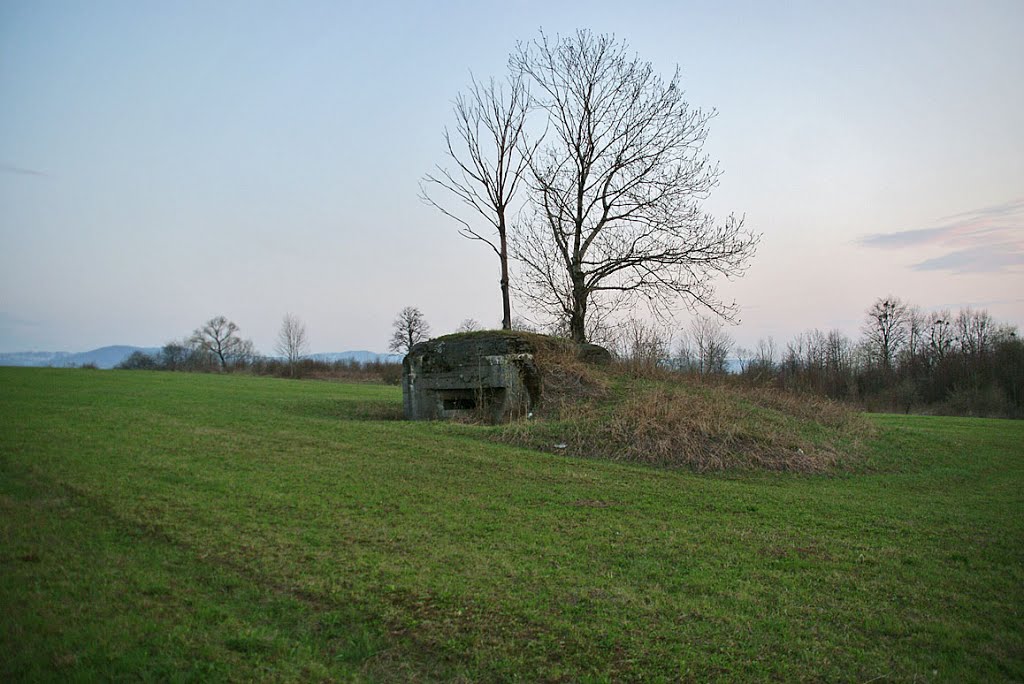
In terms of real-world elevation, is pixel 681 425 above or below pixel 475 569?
above

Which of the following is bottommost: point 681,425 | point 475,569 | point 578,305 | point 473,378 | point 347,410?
point 475,569

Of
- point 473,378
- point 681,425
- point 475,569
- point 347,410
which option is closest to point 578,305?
point 473,378

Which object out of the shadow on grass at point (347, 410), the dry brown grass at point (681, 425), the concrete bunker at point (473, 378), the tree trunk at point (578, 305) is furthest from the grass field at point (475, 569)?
the tree trunk at point (578, 305)

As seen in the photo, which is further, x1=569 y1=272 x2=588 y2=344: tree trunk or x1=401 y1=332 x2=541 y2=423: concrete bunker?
x1=569 y1=272 x2=588 y2=344: tree trunk

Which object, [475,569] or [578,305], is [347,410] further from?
[475,569]

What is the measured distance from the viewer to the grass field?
432 cm

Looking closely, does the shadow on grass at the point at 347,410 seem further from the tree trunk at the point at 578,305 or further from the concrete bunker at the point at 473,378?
the tree trunk at the point at 578,305

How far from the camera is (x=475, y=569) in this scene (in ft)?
19.3

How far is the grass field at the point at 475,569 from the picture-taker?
4.32 meters

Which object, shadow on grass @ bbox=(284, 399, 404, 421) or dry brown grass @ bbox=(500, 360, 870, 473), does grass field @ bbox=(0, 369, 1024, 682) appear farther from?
shadow on grass @ bbox=(284, 399, 404, 421)

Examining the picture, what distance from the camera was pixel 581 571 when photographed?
19.5ft

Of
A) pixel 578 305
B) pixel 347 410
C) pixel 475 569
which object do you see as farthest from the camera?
pixel 578 305

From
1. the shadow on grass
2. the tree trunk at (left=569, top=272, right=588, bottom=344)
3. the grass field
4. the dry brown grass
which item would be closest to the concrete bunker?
the dry brown grass

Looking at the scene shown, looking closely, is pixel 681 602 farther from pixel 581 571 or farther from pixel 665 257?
pixel 665 257
